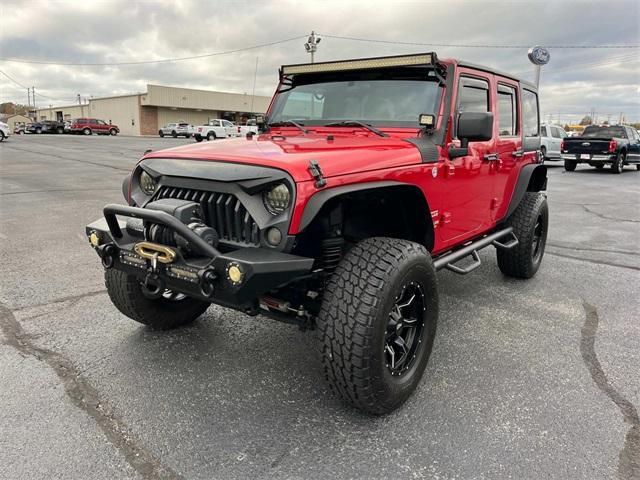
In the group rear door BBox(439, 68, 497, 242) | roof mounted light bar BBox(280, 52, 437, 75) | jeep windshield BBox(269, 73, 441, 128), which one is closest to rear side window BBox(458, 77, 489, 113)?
rear door BBox(439, 68, 497, 242)

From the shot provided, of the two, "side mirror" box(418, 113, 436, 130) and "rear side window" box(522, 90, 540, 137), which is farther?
"rear side window" box(522, 90, 540, 137)

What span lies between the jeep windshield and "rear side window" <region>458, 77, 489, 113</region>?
261 millimetres

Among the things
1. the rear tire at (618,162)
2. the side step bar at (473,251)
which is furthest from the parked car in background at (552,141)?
the side step bar at (473,251)

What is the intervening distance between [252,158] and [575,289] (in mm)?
3837

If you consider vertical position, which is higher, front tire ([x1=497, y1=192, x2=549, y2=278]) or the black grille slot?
the black grille slot

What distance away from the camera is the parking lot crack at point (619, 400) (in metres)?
2.28

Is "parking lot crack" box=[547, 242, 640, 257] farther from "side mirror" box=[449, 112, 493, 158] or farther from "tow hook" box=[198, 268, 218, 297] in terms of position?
"tow hook" box=[198, 268, 218, 297]

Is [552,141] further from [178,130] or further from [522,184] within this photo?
A: [178,130]

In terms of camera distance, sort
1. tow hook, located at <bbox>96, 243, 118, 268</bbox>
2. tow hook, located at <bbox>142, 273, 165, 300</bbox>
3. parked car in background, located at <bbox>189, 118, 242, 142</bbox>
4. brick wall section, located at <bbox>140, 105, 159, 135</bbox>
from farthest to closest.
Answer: brick wall section, located at <bbox>140, 105, 159, 135</bbox>, parked car in background, located at <bbox>189, 118, 242, 142</bbox>, tow hook, located at <bbox>96, 243, 118, 268</bbox>, tow hook, located at <bbox>142, 273, 165, 300</bbox>

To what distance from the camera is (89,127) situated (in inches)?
1832

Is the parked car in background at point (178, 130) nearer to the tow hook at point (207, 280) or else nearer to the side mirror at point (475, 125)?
the side mirror at point (475, 125)

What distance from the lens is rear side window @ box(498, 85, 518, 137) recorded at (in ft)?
14.2

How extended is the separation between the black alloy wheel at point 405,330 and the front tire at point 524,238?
2296mm

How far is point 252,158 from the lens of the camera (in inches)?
98.0
